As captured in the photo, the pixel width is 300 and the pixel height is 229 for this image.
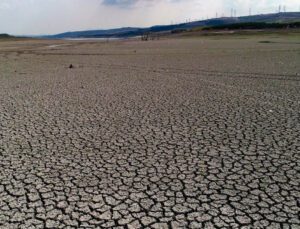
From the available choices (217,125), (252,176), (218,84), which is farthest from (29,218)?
(218,84)

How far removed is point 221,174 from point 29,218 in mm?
2537

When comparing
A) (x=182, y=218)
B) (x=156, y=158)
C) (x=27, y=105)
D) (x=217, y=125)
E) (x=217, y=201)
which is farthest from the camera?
(x=27, y=105)

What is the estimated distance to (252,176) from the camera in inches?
165

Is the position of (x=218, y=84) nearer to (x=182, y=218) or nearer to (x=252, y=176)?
(x=252, y=176)

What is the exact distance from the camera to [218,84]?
1168 cm

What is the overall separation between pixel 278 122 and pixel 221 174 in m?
3.06

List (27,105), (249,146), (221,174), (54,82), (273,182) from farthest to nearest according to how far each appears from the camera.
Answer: (54,82), (27,105), (249,146), (221,174), (273,182)

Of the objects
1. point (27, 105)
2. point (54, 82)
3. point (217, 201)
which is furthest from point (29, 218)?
point (54, 82)

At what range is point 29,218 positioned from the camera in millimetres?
3389

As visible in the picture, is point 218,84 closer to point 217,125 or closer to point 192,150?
point 217,125

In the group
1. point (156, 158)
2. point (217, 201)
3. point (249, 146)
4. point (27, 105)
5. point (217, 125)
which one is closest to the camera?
point (217, 201)

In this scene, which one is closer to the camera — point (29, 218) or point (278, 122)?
point (29, 218)

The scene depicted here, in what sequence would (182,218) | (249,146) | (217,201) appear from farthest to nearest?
(249,146)
(217,201)
(182,218)

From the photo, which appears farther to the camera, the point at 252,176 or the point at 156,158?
the point at 156,158
